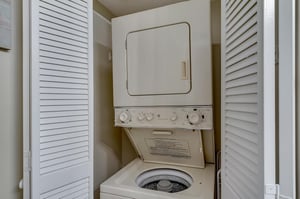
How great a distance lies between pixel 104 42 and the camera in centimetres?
254

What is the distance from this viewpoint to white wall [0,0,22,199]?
128 cm

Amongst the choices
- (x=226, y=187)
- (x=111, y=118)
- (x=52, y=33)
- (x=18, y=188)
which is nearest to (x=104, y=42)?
(x=111, y=118)

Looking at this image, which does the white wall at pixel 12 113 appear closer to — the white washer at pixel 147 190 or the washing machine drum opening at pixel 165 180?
the white washer at pixel 147 190

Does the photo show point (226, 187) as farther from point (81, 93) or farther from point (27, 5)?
point (27, 5)

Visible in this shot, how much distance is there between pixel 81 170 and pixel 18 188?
43cm

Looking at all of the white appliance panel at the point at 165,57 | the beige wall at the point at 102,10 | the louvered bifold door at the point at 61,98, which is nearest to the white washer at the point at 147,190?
the louvered bifold door at the point at 61,98

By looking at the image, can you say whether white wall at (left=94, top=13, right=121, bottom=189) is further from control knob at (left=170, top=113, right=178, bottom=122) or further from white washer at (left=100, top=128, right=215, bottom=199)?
control knob at (left=170, top=113, right=178, bottom=122)

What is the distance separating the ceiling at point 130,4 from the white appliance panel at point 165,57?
464 millimetres

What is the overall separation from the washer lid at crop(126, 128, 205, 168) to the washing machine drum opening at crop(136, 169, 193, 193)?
0.45ft

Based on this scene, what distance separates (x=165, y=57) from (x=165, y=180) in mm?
1422

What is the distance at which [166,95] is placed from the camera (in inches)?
76.4

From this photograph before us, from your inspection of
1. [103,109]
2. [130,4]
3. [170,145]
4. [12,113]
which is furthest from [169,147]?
[130,4]

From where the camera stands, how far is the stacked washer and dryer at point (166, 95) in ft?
5.95

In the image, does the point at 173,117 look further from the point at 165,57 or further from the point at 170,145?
the point at 165,57
